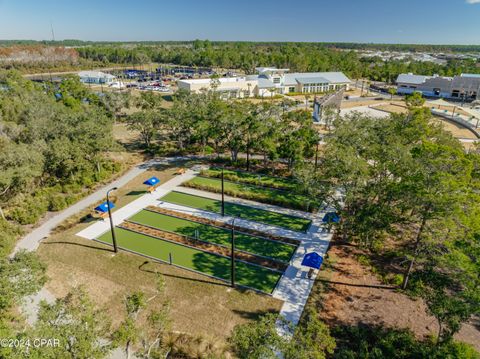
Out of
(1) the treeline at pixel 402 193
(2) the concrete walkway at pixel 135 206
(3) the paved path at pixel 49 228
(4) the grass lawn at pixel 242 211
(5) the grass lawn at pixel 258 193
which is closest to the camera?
(1) the treeline at pixel 402 193

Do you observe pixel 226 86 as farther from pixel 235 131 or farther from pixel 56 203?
pixel 56 203

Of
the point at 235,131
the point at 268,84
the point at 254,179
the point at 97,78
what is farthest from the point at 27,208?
the point at 97,78

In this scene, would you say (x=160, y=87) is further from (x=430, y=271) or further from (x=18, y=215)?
(x=430, y=271)

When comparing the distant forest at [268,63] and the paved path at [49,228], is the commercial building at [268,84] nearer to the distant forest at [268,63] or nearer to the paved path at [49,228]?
the distant forest at [268,63]

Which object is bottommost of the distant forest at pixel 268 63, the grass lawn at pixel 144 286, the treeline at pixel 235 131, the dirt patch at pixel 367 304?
the grass lawn at pixel 144 286

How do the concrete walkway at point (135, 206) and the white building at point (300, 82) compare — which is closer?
the concrete walkway at point (135, 206)

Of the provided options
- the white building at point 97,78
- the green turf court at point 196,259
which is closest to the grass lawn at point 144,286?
the green turf court at point 196,259

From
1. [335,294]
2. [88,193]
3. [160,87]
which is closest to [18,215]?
[88,193]
